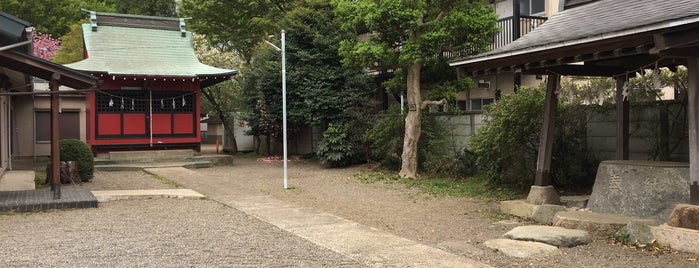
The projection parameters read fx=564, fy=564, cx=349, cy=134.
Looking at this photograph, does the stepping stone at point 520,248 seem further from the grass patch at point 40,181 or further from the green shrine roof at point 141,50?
the green shrine roof at point 141,50

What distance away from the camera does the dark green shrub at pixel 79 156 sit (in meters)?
14.6

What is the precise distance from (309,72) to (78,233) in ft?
40.5

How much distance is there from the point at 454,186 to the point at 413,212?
11.2 feet

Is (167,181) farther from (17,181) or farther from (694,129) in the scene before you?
(694,129)

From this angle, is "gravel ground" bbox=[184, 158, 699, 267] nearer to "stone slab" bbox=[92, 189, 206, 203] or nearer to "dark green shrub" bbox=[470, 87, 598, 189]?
"dark green shrub" bbox=[470, 87, 598, 189]

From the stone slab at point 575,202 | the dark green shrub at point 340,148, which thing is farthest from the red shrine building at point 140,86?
the stone slab at point 575,202

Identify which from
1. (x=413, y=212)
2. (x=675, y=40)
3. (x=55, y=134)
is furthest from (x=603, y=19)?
(x=55, y=134)

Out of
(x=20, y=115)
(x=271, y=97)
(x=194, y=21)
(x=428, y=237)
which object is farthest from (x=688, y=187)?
(x=194, y=21)

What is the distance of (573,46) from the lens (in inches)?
294

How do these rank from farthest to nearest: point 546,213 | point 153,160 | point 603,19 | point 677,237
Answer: point 153,160 → point 546,213 → point 603,19 → point 677,237

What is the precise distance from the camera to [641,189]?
777cm

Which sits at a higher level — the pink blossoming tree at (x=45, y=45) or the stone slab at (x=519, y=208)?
the pink blossoming tree at (x=45, y=45)

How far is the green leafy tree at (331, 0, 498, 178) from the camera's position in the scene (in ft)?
44.1

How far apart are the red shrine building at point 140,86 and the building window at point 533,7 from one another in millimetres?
10278
